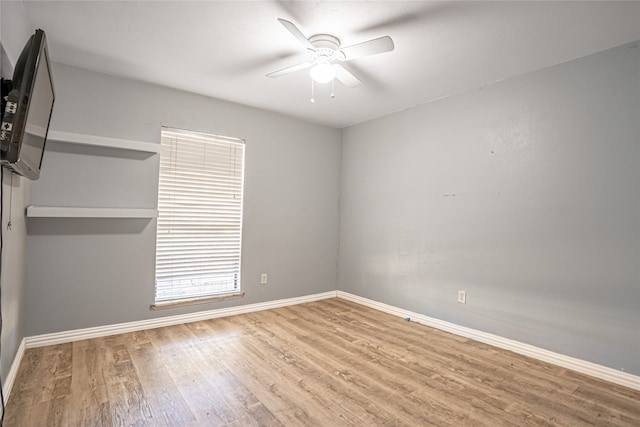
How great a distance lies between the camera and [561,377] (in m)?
2.38

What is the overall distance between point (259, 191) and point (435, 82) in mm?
2265

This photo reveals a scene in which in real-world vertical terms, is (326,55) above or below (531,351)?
above

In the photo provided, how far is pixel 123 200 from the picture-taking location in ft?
9.94

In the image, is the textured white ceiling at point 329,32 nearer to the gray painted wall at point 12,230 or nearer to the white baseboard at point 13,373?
the gray painted wall at point 12,230

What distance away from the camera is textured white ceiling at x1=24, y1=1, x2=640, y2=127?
6.52ft

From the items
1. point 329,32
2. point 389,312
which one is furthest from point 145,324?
point 329,32

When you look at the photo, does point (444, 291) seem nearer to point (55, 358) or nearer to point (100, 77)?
point (55, 358)

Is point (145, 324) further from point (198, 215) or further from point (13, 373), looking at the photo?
point (198, 215)

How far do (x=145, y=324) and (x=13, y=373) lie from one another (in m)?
1.07

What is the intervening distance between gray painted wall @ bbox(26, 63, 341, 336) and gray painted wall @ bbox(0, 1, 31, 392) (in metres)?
0.22

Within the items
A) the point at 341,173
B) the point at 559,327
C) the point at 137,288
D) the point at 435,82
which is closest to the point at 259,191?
the point at 341,173

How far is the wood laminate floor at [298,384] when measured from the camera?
6.05 ft

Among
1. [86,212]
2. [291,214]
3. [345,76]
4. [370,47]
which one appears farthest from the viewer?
[291,214]

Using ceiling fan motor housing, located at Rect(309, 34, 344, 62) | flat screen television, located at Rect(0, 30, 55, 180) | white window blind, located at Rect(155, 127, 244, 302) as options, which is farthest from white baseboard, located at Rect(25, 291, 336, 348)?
ceiling fan motor housing, located at Rect(309, 34, 344, 62)
